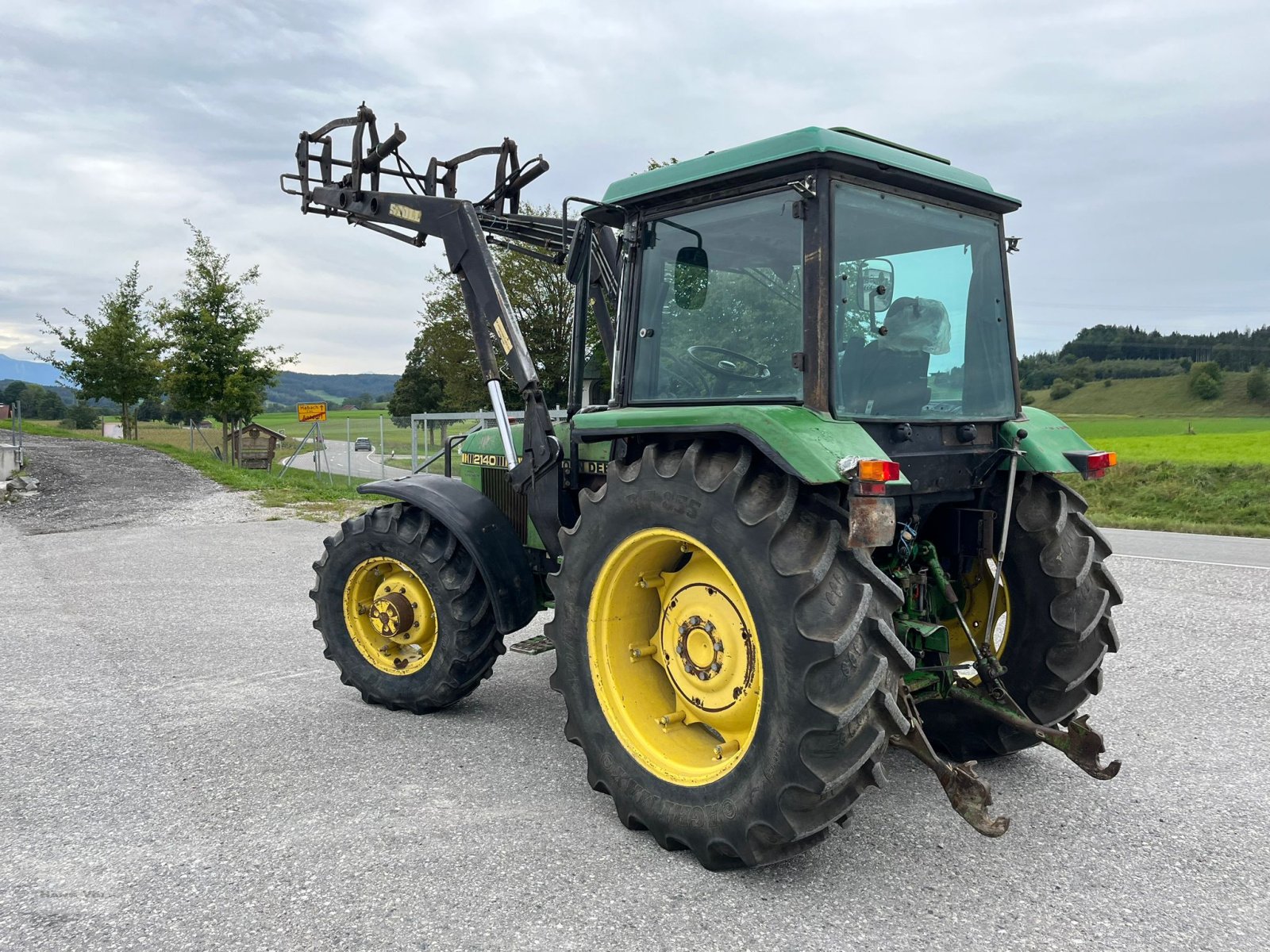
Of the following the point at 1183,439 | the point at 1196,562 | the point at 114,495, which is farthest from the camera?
the point at 1183,439

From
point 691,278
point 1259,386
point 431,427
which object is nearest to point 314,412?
point 431,427

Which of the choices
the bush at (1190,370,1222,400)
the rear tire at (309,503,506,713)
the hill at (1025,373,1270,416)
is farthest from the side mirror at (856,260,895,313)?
the bush at (1190,370,1222,400)

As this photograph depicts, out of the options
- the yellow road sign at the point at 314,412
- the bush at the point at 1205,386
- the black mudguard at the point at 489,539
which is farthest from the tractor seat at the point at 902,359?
the bush at the point at 1205,386

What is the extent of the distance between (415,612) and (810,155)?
302 centimetres

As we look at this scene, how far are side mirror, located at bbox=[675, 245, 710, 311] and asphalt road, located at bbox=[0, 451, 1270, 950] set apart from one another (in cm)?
210

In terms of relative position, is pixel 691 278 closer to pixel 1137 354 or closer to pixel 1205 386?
pixel 1205 386

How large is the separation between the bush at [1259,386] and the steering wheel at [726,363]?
46038 mm

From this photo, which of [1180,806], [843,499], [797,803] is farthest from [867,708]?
[1180,806]

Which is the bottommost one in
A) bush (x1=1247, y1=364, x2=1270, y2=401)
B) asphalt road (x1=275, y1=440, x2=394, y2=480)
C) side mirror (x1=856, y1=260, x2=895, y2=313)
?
asphalt road (x1=275, y1=440, x2=394, y2=480)

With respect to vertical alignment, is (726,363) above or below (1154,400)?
below

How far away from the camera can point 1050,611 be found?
4004mm

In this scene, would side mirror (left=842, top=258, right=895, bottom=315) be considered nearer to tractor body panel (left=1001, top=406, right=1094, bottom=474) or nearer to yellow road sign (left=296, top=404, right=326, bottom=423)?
tractor body panel (left=1001, top=406, right=1094, bottom=474)

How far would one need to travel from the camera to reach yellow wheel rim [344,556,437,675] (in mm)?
4887

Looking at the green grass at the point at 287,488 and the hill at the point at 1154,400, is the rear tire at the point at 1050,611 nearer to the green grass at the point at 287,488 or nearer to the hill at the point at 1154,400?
the green grass at the point at 287,488
